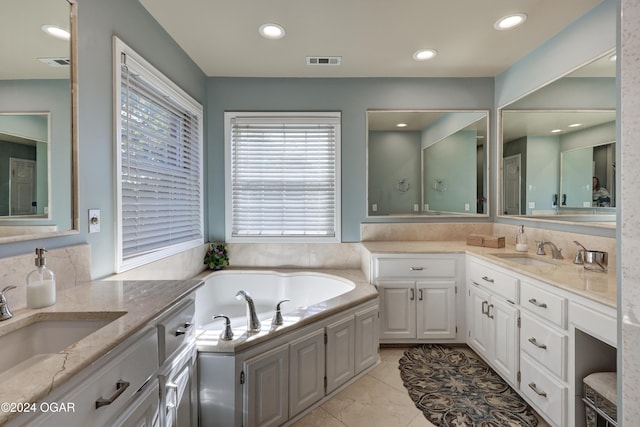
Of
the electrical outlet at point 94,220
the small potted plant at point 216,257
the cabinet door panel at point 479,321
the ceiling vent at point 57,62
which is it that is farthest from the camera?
the small potted plant at point 216,257

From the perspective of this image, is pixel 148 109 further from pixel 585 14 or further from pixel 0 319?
pixel 585 14

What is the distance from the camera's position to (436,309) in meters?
2.62

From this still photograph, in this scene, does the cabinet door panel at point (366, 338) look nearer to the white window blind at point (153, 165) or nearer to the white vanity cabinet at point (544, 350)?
the white vanity cabinet at point (544, 350)

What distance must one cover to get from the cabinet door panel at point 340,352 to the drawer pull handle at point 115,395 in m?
1.27

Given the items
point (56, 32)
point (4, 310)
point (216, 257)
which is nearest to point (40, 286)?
point (4, 310)

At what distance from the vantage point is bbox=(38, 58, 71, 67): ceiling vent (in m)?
1.27

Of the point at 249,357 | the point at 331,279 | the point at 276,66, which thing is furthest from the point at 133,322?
the point at 276,66

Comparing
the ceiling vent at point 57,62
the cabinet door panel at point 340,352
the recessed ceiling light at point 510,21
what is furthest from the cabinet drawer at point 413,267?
the ceiling vent at point 57,62

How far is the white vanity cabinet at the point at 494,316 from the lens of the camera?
197 cm

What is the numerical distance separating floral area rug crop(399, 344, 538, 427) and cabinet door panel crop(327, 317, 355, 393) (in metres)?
0.44

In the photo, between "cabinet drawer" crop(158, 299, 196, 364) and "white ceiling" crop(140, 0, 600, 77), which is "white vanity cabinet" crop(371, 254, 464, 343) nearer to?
"cabinet drawer" crop(158, 299, 196, 364)

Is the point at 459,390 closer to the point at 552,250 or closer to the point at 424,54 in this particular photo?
the point at 552,250

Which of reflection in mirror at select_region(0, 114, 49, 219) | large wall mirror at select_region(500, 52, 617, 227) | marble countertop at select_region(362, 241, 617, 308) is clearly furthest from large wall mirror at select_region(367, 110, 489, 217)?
reflection in mirror at select_region(0, 114, 49, 219)

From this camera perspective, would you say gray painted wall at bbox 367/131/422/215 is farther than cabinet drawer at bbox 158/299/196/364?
Yes
